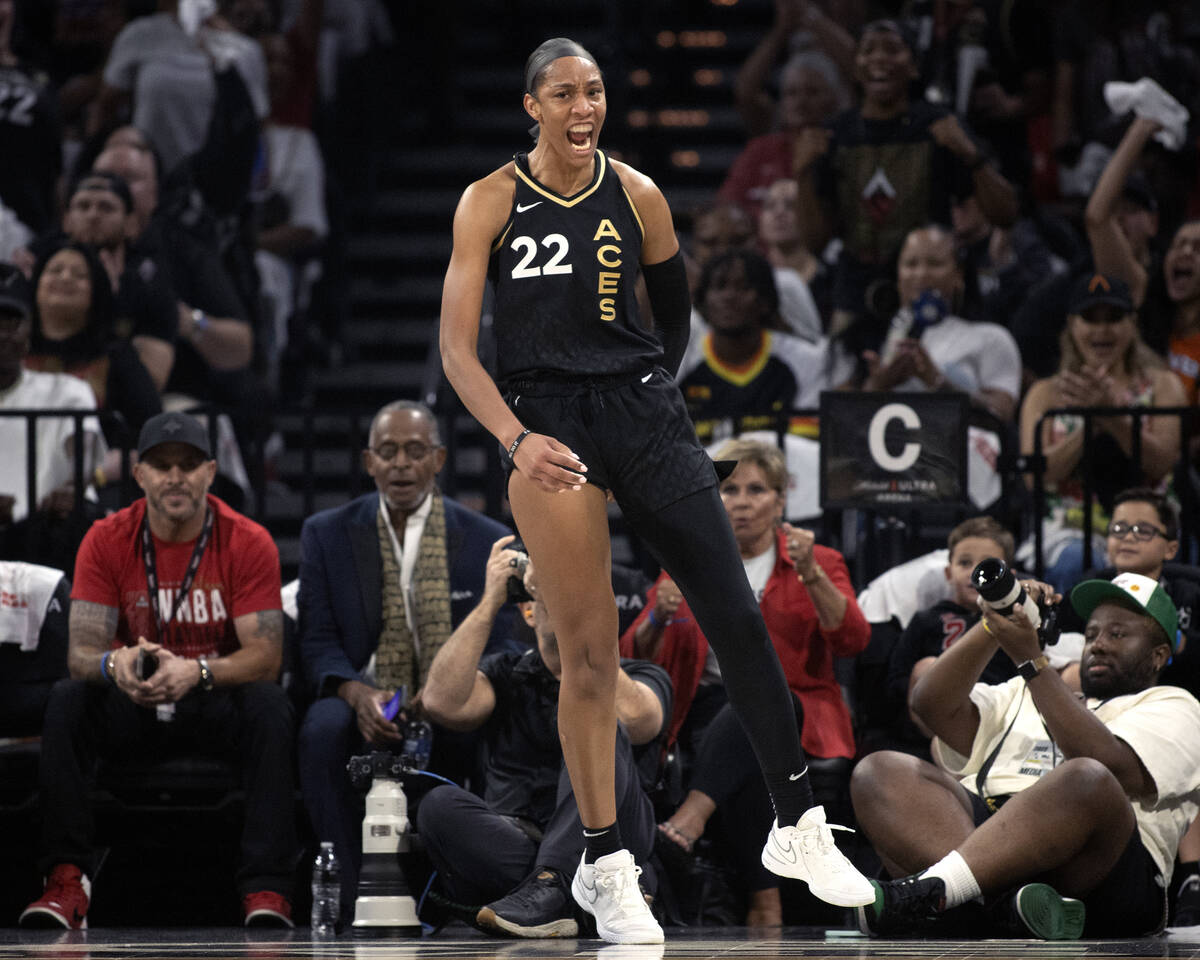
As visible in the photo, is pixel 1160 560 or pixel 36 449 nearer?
pixel 1160 560

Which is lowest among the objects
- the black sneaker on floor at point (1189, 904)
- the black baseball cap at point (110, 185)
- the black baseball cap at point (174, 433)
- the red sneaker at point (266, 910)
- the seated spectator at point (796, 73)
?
the red sneaker at point (266, 910)

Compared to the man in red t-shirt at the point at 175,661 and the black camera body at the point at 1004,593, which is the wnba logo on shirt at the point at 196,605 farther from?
the black camera body at the point at 1004,593

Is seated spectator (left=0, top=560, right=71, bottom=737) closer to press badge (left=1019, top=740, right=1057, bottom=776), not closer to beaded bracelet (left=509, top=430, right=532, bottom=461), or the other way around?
beaded bracelet (left=509, top=430, right=532, bottom=461)

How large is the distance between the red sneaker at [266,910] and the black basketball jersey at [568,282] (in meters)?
2.31

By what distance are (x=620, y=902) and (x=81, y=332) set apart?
158 inches

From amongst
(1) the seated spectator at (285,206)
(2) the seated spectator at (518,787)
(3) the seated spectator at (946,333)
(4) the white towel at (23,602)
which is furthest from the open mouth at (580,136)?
(1) the seated spectator at (285,206)

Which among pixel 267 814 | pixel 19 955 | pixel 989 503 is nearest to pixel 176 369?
pixel 267 814

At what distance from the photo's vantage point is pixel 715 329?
25.0 ft

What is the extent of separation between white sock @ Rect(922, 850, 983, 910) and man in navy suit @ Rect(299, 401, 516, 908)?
1.78m

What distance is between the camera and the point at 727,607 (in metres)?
3.99

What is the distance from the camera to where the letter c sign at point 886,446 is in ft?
20.8

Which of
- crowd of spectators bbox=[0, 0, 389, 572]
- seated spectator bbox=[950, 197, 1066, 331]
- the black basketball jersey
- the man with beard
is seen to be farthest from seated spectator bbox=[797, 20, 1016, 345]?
the black basketball jersey

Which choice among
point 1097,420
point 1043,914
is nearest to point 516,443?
point 1043,914

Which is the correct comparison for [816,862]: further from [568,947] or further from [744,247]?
[744,247]
